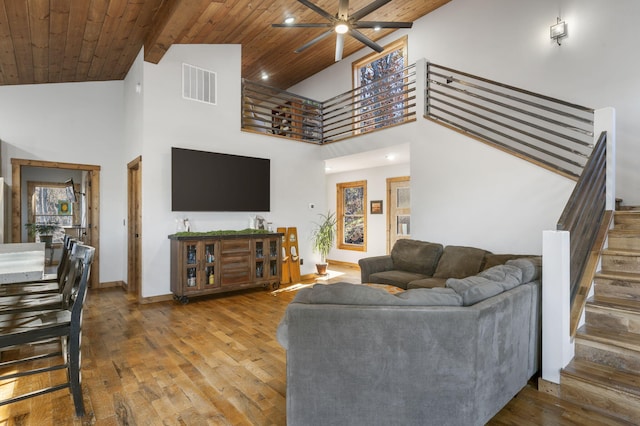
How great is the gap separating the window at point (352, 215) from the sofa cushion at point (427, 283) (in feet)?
12.9

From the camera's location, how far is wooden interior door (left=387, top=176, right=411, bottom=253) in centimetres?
721

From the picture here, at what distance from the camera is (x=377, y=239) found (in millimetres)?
7730

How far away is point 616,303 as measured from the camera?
2518 millimetres

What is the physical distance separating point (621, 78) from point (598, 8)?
0.95 meters

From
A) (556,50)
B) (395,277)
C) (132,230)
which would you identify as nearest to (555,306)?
(395,277)

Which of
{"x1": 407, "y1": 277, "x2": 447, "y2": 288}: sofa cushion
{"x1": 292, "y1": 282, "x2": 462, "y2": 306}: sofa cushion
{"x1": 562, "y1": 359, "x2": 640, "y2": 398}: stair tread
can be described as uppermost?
{"x1": 292, "y1": 282, "x2": 462, "y2": 306}: sofa cushion

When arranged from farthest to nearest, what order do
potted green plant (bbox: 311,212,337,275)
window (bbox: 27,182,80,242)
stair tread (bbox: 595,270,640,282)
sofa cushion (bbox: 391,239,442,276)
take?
window (bbox: 27,182,80,242), potted green plant (bbox: 311,212,337,275), sofa cushion (bbox: 391,239,442,276), stair tread (bbox: 595,270,640,282)

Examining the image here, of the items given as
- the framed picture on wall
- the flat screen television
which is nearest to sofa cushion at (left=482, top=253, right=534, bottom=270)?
the flat screen television

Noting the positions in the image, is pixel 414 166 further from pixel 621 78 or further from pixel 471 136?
pixel 621 78

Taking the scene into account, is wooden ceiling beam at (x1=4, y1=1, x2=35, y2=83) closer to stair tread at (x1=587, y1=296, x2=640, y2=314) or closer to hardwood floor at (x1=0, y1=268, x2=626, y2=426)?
hardwood floor at (x1=0, y1=268, x2=626, y2=426)

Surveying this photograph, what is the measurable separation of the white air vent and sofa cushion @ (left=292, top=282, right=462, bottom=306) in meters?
4.58

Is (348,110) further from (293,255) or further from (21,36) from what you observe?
(21,36)

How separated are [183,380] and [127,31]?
423cm

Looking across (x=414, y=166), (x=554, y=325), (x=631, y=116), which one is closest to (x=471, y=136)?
(x=414, y=166)
